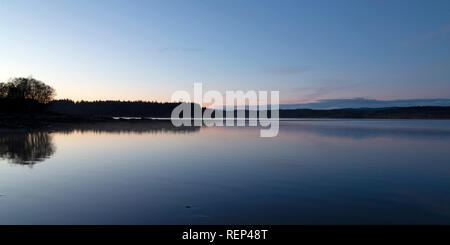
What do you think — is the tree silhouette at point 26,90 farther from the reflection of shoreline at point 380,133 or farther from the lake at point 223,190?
the lake at point 223,190

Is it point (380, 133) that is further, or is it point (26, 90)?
point (26, 90)

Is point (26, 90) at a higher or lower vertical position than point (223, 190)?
higher

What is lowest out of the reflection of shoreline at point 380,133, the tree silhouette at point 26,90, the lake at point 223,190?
the lake at point 223,190

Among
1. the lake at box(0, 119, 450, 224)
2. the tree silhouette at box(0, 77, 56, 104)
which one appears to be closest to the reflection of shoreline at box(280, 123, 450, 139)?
the lake at box(0, 119, 450, 224)

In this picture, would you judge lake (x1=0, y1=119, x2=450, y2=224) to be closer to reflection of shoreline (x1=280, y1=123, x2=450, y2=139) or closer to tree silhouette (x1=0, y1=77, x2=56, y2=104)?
reflection of shoreline (x1=280, y1=123, x2=450, y2=139)

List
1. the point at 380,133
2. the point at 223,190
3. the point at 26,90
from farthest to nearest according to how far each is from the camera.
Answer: the point at 26,90 < the point at 380,133 < the point at 223,190

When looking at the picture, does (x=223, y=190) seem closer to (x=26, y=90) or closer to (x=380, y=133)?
(x=380, y=133)

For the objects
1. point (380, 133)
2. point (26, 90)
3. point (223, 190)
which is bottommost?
point (223, 190)

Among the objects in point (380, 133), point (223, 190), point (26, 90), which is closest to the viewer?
point (223, 190)

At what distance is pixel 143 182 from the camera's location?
13.9 metres

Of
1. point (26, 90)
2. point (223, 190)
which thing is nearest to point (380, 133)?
point (223, 190)

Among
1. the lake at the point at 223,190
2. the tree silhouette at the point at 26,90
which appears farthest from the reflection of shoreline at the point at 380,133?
the tree silhouette at the point at 26,90

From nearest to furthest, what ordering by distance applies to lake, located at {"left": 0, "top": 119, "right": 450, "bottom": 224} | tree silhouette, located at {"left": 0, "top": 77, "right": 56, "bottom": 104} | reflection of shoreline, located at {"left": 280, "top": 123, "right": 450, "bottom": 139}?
lake, located at {"left": 0, "top": 119, "right": 450, "bottom": 224} < reflection of shoreline, located at {"left": 280, "top": 123, "right": 450, "bottom": 139} < tree silhouette, located at {"left": 0, "top": 77, "right": 56, "bottom": 104}
